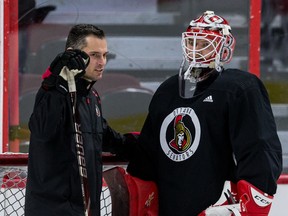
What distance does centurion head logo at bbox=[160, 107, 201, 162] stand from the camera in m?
3.63

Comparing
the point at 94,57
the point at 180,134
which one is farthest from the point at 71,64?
the point at 180,134

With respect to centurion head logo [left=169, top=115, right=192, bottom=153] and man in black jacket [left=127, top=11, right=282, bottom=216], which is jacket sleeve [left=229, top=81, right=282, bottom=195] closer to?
man in black jacket [left=127, top=11, right=282, bottom=216]

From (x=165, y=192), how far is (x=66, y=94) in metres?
0.59

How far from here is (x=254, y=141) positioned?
352 centimetres

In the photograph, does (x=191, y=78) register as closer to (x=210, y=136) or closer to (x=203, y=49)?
(x=203, y=49)

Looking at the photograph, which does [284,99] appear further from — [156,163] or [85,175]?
[85,175]

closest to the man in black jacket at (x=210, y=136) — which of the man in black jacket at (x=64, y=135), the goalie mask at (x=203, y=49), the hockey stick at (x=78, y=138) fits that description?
the goalie mask at (x=203, y=49)

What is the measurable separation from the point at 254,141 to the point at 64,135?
0.68 meters

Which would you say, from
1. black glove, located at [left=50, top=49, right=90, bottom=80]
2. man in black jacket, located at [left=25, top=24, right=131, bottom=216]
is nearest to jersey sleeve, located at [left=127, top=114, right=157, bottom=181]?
man in black jacket, located at [left=25, top=24, right=131, bottom=216]

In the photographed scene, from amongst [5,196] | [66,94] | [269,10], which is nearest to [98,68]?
[66,94]

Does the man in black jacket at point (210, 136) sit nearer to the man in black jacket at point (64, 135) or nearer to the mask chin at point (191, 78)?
the mask chin at point (191, 78)

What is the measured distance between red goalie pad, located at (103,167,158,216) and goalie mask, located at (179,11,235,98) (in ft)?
1.32

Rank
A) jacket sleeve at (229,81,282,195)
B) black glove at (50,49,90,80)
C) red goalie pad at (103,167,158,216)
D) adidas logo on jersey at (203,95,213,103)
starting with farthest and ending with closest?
red goalie pad at (103,167,158,216) → adidas logo on jersey at (203,95,213,103) → jacket sleeve at (229,81,282,195) → black glove at (50,49,90,80)

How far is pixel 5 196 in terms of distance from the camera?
A: 414 centimetres
